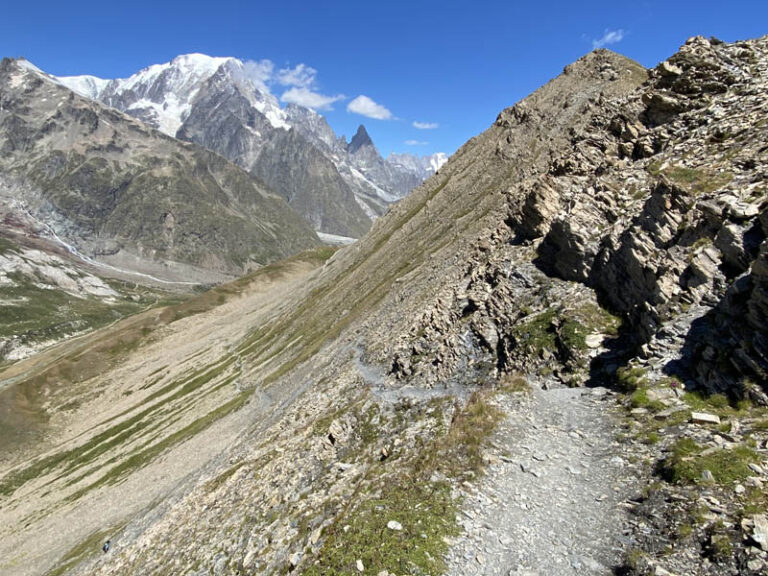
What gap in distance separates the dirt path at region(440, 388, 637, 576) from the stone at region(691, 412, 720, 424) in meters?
2.90

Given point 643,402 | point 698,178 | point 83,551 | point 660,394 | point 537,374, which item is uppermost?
point 698,178

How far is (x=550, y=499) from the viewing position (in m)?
16.0

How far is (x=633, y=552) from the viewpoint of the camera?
12781mm

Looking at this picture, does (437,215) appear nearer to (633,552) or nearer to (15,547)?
(633,552)

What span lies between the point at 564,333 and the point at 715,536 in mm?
15139

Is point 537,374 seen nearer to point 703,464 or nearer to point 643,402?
point 643,402

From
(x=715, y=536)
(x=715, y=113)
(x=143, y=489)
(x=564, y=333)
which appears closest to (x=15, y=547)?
(x=143, y=489)

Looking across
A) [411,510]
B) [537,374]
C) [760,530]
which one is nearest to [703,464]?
[760,530]

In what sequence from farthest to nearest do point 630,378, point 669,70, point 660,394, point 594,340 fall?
1. point 669,70
2. point 594,340
3. point 630,378
4. point 660,394

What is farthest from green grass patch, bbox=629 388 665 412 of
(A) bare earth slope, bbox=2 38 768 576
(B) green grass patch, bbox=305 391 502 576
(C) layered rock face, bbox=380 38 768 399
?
(B) green grass patch, bbox=305 391 502 576

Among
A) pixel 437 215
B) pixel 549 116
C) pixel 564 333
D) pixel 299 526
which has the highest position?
pixel 549 116

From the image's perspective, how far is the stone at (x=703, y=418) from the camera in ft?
52.5

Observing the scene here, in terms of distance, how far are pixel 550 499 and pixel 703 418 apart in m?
6.60

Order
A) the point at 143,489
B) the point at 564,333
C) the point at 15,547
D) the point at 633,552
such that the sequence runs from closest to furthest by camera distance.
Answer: the point at 633,552 → the point at 564,333 → the point at 143,489 → the point at 15,547
